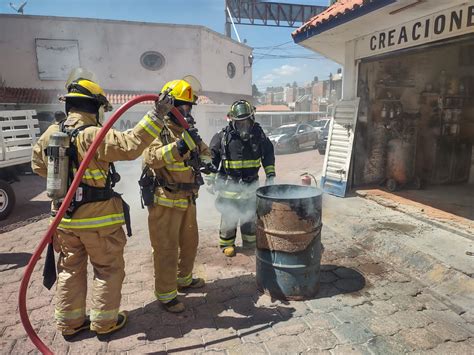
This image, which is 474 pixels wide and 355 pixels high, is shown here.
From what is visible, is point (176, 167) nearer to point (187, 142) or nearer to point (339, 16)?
point (187, 142)

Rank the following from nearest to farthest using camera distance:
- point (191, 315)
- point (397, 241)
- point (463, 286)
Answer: point (191, 315)
point (463, 286)
point (397, 241)

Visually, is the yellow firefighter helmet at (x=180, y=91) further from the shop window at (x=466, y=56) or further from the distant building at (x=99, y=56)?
the distant building at (x=99, y=56)

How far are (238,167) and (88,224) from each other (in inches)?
81.3

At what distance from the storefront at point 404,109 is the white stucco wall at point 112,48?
45.9 feet

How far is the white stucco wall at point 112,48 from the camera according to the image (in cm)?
1816

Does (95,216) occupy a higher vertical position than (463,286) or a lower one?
higher

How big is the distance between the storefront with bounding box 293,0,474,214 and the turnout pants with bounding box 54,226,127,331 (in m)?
4.95

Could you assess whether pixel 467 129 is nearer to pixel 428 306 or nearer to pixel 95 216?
pixel 428 306

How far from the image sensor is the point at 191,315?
300 centimetres

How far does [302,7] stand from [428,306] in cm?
2295

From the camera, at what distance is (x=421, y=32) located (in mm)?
4875

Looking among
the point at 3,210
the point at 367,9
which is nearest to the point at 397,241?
the point at 367,9

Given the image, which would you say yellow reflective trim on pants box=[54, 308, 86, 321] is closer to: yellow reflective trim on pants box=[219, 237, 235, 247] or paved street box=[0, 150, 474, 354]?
paved street box=[0, 150, 474, 354]

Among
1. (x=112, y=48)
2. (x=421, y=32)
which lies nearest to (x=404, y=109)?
(x=421, y=32)
